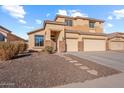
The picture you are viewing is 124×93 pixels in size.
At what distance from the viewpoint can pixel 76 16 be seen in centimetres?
3048

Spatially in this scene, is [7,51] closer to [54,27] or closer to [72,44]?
[54,27]

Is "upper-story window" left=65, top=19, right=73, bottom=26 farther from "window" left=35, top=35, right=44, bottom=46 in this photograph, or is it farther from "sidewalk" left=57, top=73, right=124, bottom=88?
"sidewalk" left=57, top=73, right=124, bottom=88

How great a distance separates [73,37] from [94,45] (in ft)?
15.9

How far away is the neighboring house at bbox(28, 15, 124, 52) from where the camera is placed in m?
22.5

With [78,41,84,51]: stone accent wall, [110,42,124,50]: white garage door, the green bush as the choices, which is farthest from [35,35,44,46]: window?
[110,42,124,50]: white garage door

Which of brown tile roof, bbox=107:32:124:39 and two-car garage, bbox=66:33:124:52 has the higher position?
brown tile roof, bbox=107:32:124:39

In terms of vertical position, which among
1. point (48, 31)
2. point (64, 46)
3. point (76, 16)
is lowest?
point (64, 46)

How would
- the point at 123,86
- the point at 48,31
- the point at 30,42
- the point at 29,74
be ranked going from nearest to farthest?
1. the point at 123,86
2. the point at 29,74
3. the point at 48,31
4. the point at 30,42

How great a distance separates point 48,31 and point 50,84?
1537cm

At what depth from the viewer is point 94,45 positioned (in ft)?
89.8

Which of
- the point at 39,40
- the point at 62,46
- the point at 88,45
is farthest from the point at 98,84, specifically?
the point at 88,45

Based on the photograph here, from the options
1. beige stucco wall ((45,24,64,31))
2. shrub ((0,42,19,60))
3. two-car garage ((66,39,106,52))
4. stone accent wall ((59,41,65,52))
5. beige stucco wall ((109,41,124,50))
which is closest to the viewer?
shrub ((0,42,19,60))
